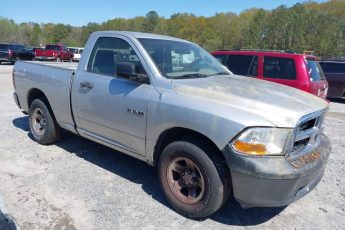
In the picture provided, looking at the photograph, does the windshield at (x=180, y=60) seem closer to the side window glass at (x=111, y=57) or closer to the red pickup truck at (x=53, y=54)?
the side window glass at (x=111, y=57)

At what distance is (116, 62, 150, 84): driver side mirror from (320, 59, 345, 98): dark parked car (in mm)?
11075

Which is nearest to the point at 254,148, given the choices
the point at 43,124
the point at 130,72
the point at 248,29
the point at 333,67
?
the point at 130,72

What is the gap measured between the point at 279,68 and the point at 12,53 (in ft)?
80.1

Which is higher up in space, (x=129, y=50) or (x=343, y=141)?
(x=129, y=50)

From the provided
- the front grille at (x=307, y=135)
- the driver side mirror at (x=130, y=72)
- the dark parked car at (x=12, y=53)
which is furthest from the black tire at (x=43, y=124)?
the dark parked car at (x=12, y=53)

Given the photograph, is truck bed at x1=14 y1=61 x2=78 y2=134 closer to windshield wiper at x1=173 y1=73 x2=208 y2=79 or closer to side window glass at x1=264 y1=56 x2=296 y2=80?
windshield wiper at x1=173 y1=73 x2=208 y2=79

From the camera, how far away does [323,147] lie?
3.58 meters

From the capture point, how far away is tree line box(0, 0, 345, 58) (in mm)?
62344

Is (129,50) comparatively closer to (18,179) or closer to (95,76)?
(95,76)

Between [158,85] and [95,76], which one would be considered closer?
[158,85]

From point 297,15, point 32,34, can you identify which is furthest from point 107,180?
point 32,34

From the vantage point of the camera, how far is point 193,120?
320cm

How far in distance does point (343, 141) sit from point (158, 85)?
4.72 metres

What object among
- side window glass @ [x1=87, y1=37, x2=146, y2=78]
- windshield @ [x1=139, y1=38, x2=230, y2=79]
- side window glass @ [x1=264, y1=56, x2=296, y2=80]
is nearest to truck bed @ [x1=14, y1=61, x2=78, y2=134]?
side window glass @ [x1=87, y1=37, x2=146, y2=78]
